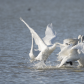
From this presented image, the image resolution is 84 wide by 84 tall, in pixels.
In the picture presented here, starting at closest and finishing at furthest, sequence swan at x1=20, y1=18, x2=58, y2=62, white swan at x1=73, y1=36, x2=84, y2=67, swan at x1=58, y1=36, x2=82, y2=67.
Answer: white swan at x1=73, y1=36, x2=84, y2=67 → swan at x1=20, y1=18, x2=58, y2=62 → swan at x1=58, y1=36, x2=82, y2=67

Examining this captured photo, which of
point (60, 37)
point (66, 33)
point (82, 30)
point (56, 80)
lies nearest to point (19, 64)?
point (56, 80)

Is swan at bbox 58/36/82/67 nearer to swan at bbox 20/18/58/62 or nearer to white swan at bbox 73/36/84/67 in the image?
white swan at bbox 73/36/84/67

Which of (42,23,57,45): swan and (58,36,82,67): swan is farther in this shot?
(42,23,57,45): swan

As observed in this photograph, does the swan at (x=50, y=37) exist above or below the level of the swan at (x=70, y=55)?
above

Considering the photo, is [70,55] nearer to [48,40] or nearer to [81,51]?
[81,51]

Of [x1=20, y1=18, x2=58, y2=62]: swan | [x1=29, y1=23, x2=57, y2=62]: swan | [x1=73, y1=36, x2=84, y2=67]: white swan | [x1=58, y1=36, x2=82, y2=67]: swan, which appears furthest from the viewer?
[x1=29, y1=23, x2=57, y2=62]: swan

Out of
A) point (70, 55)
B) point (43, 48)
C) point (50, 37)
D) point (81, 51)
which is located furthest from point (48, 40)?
point (81, 51)

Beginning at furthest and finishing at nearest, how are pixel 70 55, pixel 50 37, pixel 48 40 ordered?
pixel 50 37 → pixel 48 40 → pixel 70 55

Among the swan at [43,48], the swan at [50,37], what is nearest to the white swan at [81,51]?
the swan at [43,48]

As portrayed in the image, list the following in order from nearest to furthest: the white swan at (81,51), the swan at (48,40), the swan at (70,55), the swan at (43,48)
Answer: the white swan at (81,51), the swan at (43,48), the swan at (70,55), the swan at (48,40)

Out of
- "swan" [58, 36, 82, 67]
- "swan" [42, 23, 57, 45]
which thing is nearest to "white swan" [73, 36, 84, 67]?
Result: "swan" [58, 36, 82, 67]

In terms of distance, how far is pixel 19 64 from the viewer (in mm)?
11766

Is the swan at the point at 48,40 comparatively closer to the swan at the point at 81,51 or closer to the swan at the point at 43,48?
the swan at the point at 43,48

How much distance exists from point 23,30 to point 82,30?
3880mm
